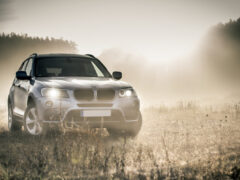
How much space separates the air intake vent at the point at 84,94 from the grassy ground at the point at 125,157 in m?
0.71

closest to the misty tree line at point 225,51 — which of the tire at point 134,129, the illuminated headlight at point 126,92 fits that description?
the tire at point 134,129

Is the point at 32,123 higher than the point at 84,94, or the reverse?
the point at 84,94

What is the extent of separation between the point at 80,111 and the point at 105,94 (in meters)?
0.57

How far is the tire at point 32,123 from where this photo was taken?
7.00 m

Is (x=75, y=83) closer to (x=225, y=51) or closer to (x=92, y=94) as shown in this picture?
(x=92, y=94)

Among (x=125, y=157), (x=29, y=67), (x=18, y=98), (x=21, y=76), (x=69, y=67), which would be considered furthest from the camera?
(x=69, y=67)

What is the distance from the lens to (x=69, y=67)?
899 cm

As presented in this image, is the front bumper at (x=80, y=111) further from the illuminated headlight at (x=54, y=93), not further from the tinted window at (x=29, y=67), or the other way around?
the tinted window at (x=29, y=67)

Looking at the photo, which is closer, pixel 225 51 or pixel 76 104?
pixel 76 104

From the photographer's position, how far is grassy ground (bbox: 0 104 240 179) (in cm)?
479

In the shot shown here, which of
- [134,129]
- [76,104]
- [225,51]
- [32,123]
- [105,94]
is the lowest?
[134,129]

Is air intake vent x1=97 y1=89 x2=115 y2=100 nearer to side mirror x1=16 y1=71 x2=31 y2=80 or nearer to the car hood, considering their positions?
the car hood

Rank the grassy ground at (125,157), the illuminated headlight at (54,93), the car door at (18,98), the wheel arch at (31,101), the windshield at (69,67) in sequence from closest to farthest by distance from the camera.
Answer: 1. the grassy ground at (125,157)
2. the illuminated headlight at (54,93)
3. the wheel arch at (31,101)
4. the car door at (18,98)
5. the windshield at (69,67)

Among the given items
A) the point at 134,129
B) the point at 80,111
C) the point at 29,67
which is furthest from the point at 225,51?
the point at 80,111
